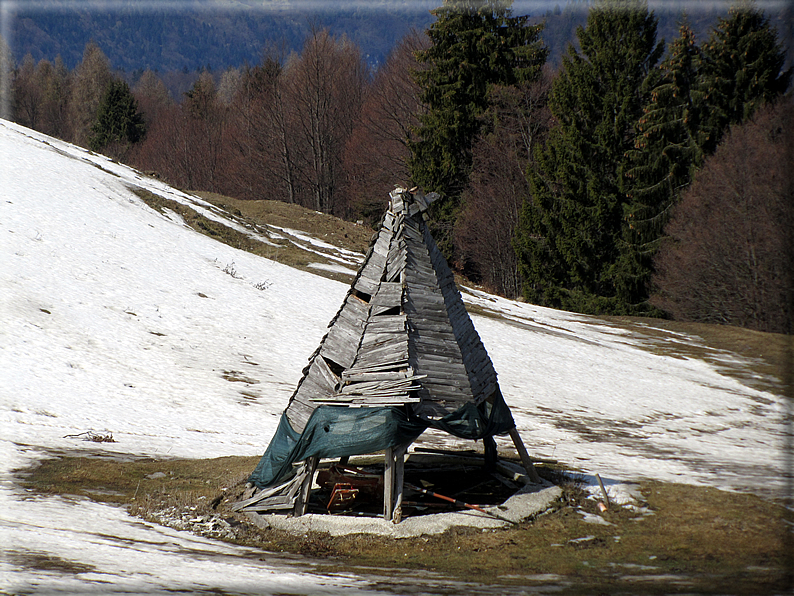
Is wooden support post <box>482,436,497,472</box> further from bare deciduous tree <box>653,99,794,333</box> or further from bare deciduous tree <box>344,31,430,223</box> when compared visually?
bare deciduous tree <box>344,31,430,223</box>

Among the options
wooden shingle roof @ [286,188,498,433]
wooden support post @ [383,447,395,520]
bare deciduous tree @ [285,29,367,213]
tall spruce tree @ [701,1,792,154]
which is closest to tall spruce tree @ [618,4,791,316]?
tall spruce tree @ [701,1,792,154]

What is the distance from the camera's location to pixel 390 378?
970 cm

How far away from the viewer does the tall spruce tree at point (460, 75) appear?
162 feet

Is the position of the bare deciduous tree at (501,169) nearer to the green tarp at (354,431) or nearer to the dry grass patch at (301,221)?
the dry grass patch at (301,221)

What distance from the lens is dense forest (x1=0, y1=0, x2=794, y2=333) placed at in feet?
121

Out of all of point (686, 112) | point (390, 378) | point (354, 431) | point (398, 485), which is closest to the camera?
point (354, 431)

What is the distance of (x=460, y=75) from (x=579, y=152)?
1103 centimetres

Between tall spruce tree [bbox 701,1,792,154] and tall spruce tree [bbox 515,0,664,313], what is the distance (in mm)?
4721

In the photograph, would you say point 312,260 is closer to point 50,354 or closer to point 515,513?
point 50,354

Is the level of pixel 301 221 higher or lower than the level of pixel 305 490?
higher

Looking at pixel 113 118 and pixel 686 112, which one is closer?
pixel 686 112

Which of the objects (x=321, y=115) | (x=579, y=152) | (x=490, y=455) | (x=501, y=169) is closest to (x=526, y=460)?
(x=490, y=455)

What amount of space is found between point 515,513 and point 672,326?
29918 millimetres

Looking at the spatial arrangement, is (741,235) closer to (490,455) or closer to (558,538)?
(490,455)
